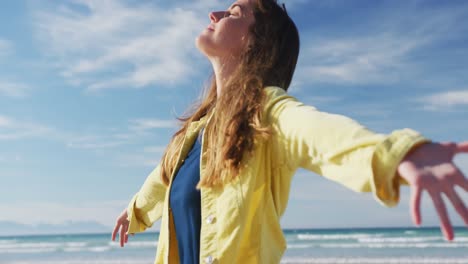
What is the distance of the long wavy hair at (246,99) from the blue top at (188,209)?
4.7 inches

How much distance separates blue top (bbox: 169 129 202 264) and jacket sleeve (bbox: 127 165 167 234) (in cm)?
37

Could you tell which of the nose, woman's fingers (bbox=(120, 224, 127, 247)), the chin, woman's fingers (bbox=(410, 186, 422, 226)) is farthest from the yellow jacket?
woman's fingers (bbox=(120, 224, 127, 247))

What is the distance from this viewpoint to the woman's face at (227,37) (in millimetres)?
2293

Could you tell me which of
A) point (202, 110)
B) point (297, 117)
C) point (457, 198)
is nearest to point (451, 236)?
point (457, 198)

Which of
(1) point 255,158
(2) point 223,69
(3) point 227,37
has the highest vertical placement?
(3) point 227,37

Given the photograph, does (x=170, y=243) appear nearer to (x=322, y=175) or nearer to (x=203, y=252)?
(x=203, y=252)

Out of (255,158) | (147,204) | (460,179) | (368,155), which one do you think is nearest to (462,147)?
(460,179)

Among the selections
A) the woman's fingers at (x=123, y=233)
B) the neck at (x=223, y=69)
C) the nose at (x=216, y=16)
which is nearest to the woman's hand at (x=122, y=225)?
the woman's fingers at (x=123, y=233)

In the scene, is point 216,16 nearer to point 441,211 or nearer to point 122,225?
point 122,225

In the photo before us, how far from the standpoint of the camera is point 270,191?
2.00 meters

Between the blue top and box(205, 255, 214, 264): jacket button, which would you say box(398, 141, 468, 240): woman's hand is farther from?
the blue top

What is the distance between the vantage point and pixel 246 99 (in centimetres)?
198

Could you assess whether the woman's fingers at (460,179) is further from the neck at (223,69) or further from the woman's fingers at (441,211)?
the neck at (223,69)

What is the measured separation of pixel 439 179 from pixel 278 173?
841mm
